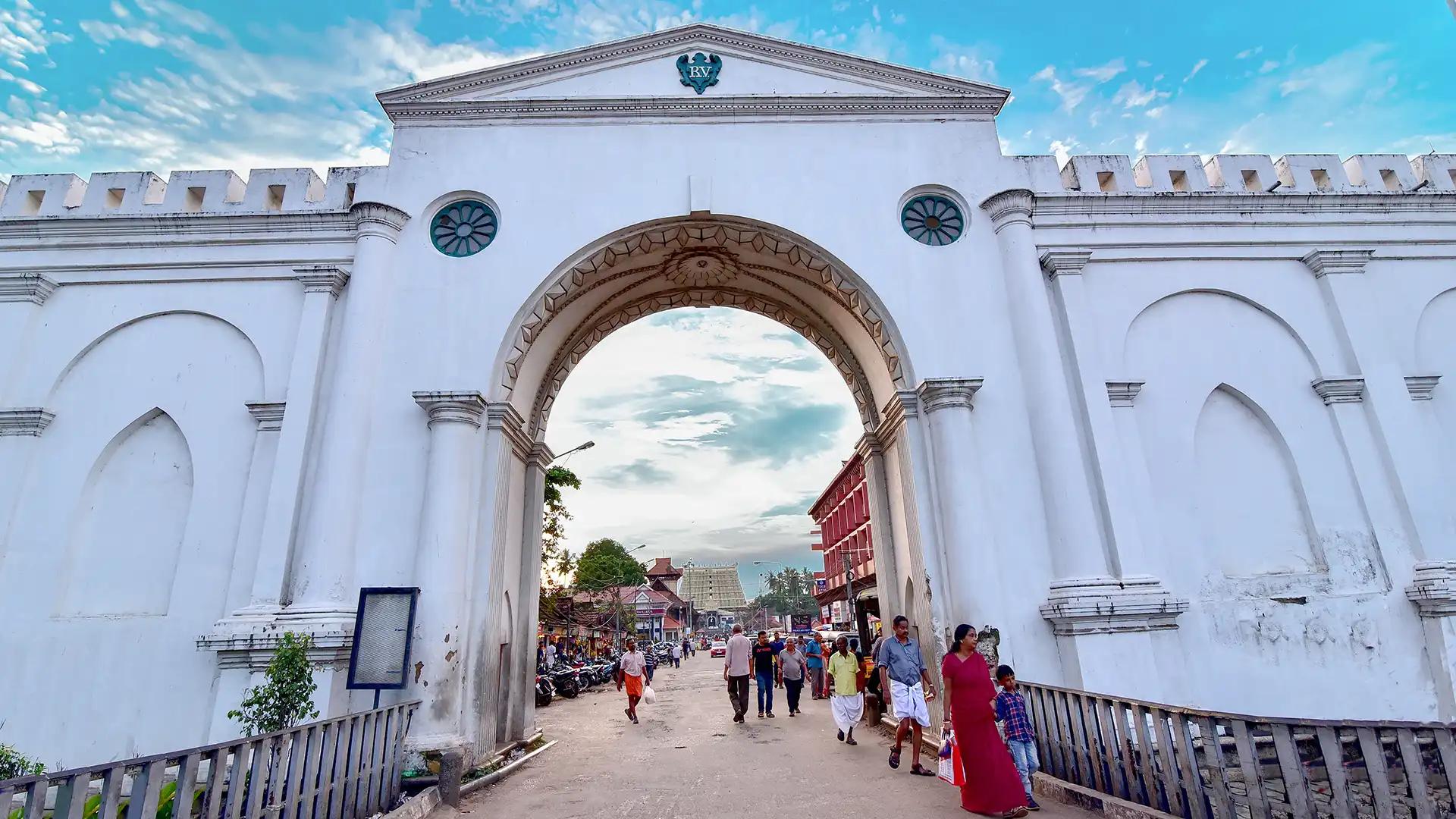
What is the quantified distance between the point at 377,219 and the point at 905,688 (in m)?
9.64

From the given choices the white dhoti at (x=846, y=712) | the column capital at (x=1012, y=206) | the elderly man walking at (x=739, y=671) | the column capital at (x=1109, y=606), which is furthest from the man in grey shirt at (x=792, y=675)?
the column capital at (x=1012, y=206)

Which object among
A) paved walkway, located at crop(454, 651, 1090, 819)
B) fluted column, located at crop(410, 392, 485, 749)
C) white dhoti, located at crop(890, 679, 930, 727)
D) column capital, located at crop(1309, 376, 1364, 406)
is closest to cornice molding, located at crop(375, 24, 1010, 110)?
fluted column, located at crop(410, 392, 485, 749)

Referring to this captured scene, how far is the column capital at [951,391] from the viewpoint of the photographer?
952 cm

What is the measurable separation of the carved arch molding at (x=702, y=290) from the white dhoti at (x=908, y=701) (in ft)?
13.9

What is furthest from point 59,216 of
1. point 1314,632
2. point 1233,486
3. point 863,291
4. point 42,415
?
point 1314,632

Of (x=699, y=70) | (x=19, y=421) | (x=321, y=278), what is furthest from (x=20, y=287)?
(x=699, y=70)

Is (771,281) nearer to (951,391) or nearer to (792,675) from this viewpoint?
(951,391)

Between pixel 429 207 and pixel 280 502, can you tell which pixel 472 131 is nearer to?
pixel 429 207

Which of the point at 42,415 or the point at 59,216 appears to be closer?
the point at 42,415

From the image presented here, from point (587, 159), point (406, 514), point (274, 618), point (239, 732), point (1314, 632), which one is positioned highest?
point (587, 159)

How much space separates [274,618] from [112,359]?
522 cm

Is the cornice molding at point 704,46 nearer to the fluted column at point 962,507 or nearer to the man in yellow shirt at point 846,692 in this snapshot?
the fluted column at point 962,507

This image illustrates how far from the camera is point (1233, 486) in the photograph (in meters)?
9.84

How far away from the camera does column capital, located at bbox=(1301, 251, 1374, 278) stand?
35.5ft
